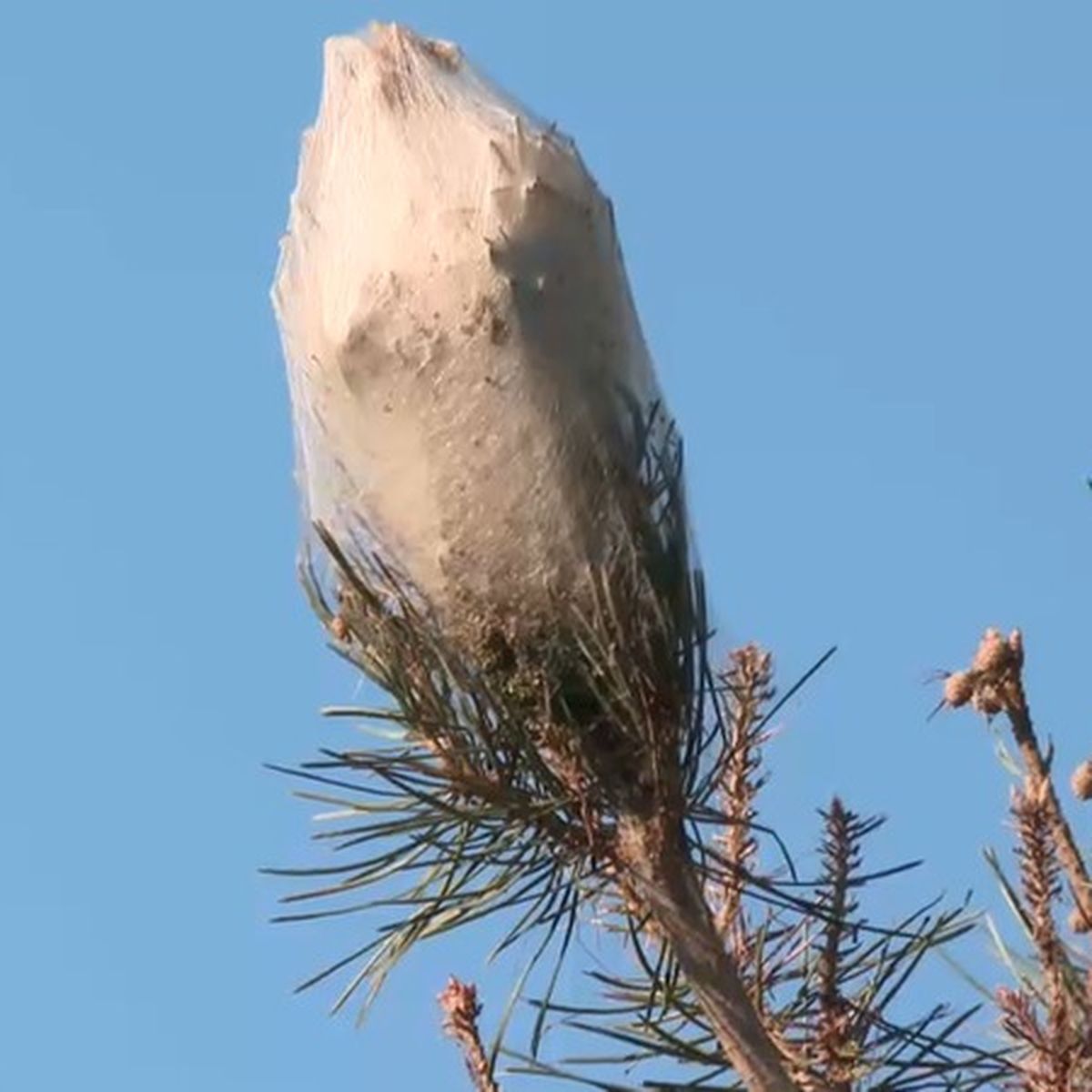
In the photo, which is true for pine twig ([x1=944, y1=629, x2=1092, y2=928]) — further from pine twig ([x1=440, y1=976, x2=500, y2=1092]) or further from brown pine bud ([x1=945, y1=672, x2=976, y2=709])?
pine twig ([x1=440, y1=976, x2=500, y2=1092])

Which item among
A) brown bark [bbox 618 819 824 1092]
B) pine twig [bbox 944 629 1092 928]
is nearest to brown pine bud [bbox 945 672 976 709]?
pine twig [bbox 944 629 1092 928]

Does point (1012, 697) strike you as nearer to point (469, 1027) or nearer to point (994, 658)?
point (994, 658)

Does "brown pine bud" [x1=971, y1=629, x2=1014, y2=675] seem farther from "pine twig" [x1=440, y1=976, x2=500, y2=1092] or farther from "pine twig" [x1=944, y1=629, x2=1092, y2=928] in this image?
"pine twig" [x1=440, y1=976, x2=500, y2=1092]

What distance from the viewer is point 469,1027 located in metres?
1.72

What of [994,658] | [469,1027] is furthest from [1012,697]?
[469,1027]

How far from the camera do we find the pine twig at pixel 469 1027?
1.70 meters

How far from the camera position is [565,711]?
5.24 ft

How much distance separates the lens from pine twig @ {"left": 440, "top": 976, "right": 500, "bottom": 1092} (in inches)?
66.8

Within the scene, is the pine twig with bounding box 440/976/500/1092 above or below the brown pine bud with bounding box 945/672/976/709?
below

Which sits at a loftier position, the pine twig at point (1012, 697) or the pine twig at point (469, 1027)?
the pine twig at point (1012, 697)

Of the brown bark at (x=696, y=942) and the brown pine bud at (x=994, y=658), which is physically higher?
the brown pine bud at (x=994, y=658)

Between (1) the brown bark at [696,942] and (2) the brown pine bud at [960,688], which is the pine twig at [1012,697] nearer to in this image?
(2) the brown pine bud at [960,688]

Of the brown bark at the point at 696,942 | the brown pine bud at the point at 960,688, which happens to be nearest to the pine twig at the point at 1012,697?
the brown pine bud at the point at 960,688

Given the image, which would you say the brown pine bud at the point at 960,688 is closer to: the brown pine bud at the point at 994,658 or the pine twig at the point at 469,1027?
the brown pine bud at the point at 994,658
